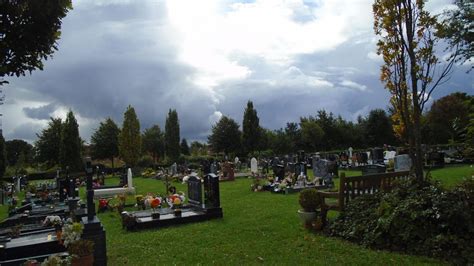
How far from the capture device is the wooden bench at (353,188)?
9711 millimetres

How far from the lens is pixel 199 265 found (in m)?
7.34

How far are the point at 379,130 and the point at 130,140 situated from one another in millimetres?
36598

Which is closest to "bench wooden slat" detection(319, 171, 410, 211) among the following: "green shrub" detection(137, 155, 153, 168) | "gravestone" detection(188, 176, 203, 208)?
"gravestone" detection(188, 176, 203, 208)

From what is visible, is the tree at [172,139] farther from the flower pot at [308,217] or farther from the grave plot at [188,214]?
the flower pot at [308,217]

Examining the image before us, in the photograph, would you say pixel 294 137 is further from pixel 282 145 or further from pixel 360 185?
pixel 360 185

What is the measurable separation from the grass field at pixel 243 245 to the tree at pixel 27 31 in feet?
14.2

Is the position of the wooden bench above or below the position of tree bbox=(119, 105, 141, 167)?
below

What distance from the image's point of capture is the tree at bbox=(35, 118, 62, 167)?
166 feet

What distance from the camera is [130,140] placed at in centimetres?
4778

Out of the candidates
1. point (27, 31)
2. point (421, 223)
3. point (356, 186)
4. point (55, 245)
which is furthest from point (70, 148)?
point (421, 223)

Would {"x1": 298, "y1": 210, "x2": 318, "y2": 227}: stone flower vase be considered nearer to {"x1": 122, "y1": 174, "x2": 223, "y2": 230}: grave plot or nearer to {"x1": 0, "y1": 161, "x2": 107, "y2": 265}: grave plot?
{"x1": 122, "y1": 174, "x2": 223, "y2": 230}: grave plot

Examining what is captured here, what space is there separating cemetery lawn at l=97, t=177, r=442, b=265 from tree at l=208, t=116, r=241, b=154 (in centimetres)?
4723

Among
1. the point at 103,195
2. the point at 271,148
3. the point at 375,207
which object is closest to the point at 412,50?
the point at 375,207

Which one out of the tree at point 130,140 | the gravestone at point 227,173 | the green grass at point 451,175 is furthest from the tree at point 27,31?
the tree at point 130,140
